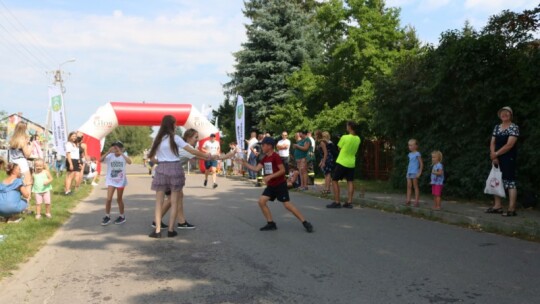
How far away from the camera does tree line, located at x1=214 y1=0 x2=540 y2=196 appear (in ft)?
31.8

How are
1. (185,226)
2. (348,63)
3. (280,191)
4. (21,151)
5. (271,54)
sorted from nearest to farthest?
1. (280,191)
2. (185,226)
3. (21,151)
4. (348,63)
5. (271,54)

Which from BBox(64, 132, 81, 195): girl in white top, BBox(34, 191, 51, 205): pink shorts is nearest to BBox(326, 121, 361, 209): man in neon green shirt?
BBox(34, 191, 51, 205): pink shorts

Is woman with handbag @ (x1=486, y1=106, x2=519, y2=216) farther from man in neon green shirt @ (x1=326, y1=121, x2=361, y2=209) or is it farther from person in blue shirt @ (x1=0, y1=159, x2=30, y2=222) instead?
person in blue shirt @ (x1=0, y1=159, x2=30, y2=222)

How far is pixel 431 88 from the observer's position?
1151cm

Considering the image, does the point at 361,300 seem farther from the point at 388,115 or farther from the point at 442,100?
the point at 388,115

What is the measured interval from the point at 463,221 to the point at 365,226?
172 centimetres

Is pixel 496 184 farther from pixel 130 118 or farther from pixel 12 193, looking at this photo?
pixel 130 118

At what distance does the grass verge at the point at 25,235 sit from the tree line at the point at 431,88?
8522 mm

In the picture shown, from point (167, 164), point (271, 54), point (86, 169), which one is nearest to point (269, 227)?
point (167, 164)

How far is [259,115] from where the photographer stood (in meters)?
30.3

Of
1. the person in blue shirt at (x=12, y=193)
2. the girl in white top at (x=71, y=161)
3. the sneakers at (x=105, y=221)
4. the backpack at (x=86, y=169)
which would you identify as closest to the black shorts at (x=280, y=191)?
the sneakers at (x=105, y=221)

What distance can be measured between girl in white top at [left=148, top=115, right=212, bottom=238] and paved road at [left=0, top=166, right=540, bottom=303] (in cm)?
41

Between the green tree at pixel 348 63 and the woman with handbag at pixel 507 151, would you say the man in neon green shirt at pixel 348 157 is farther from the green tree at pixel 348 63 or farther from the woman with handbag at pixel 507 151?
the green tree at pixel 348 63

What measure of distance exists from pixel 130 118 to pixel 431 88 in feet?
59.4
